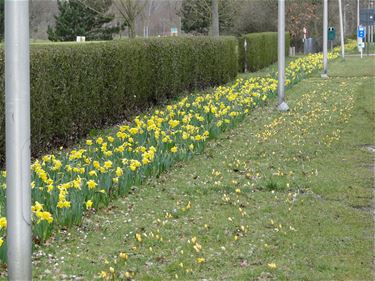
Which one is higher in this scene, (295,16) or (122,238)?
(295,16)

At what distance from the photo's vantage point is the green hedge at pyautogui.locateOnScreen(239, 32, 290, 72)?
3278 cm

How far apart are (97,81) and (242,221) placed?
262 inches

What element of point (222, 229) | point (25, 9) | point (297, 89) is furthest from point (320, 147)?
point (297, 89)

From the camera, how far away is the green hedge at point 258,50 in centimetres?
3278

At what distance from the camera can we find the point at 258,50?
114 feet

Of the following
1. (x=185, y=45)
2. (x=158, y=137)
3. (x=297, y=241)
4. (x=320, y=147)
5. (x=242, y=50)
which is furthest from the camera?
(x=242, y=50)

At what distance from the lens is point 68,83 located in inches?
455

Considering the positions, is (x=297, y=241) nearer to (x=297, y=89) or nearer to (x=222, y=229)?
(x=222, y=229)

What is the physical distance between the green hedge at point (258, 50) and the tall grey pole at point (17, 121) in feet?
94.0

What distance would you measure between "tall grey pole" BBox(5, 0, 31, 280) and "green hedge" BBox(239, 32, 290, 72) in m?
28.6

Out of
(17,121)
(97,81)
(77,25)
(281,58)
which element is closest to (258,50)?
(281,58)

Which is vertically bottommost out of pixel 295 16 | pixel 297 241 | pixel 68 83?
pixel 297 241

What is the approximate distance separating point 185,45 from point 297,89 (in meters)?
4.13

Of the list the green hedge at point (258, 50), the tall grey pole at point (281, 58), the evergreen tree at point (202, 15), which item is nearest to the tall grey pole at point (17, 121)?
the tall grey pole at point (281, 58)
